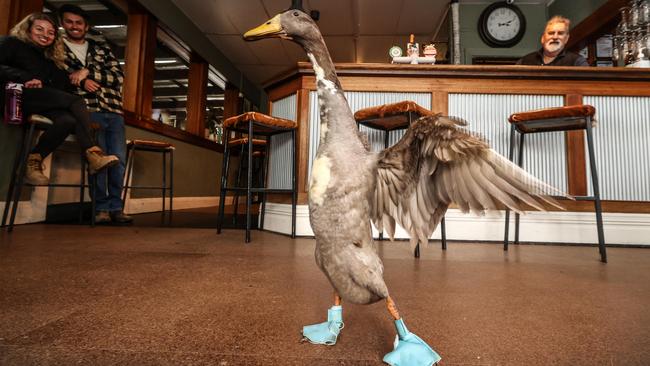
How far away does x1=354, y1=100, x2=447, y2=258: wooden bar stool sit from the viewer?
1.79 metres

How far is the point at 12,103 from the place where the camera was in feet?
7.67

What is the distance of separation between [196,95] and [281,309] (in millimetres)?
5621

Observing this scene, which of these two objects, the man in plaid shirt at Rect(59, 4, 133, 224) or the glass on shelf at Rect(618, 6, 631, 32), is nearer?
the glass on shelf at Rect(618, 6, 631, 32)

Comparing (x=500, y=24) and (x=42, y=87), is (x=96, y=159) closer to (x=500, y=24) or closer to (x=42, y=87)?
(x=42, y=87)

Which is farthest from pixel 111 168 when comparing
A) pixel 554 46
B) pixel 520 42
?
pixel 520 42

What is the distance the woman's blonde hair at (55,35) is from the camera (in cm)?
246

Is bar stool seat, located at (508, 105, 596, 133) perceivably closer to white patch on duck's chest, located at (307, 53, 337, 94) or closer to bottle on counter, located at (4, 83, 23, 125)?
white patch on duck's chest, located at (307, 53, 337, 94)

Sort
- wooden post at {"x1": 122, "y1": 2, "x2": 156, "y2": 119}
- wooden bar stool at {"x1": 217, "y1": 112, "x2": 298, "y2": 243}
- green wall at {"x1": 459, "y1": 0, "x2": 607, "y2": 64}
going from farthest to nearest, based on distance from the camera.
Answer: green wall at {"x1": 459, "y1": 0, "x2": 607, "y2": 64} < wooden post at {"x1": 122, "y1": 2, "x2": 156, "y2": 119} < wooden bar stool at {"x1": 217, "y1": 112, "x2": 298, "y2": 243}

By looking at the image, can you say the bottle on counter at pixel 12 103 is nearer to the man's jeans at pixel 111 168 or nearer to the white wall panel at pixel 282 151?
the man's jeans at pixel 111 168

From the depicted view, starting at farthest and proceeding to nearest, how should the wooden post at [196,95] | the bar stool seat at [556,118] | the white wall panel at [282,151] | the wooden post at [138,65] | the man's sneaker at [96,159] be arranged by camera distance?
1. the wooden post at [196,95]
2. the wooden post at [138,65]
3. the white wall panel at [282,151]
4. the man's sneaker at [96,159]
5. the bar stool seat at [556,118]

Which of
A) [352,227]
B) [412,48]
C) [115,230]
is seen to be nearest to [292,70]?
[412,48]

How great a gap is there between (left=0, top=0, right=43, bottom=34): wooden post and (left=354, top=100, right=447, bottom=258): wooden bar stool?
3.11 metres

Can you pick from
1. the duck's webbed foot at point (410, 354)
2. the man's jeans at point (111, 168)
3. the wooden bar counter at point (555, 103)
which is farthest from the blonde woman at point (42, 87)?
the duck's webbed foot at point (410, 354)

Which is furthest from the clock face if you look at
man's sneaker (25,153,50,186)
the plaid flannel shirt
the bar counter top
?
man's sneaker (25,153,50,186)
